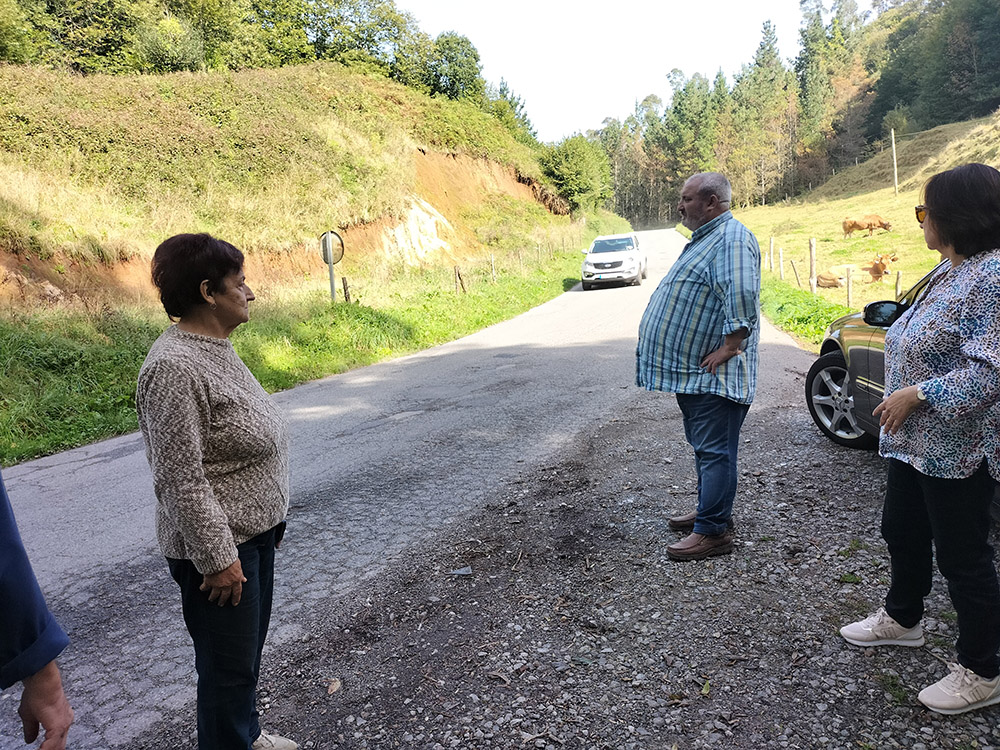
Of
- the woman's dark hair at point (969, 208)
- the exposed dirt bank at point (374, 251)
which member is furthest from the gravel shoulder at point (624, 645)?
the exposed dirt bank at point (374, 251)

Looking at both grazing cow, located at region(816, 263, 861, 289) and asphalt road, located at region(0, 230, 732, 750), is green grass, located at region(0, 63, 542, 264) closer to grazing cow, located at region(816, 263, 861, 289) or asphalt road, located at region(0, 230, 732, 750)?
asphalt road, located at region(0, 230, 732, 750)

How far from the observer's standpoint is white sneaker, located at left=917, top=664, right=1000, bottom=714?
2.41 meters

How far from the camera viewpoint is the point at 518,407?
24.7 ft

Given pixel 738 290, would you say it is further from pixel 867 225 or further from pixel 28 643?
pixel 867 225

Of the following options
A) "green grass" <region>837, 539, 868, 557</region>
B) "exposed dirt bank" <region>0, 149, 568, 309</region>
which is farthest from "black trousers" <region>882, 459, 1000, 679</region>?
"exposed dirt bank" <region>0, 149, 568, 309</region>

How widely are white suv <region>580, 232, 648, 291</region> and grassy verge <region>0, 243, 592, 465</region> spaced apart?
5428 mm

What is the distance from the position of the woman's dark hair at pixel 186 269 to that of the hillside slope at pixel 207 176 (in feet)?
36.9

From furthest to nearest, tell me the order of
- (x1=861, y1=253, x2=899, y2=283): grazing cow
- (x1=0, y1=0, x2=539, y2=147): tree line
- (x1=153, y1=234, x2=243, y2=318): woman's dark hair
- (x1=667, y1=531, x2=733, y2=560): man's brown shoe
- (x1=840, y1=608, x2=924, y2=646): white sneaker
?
1. (x1=0, y1=0, x2=539, y2=147): tree line
2. (x1=861, y1=253, x2=899, y2=283): grazing cow
3. (x1=667, y1=531, x2=733, y2=560): man's brown shoe
4. (x1=840, y1=608, x2=924, y2=646): white sneaker
5. (x1=153, y1=234, x2=243, y2=318): woman's dark hair

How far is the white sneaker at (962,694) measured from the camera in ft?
7.91

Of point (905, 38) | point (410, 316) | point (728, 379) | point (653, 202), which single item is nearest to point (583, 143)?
point (410, 316)

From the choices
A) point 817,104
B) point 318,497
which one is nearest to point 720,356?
point 318,497

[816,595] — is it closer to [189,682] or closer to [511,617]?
[511,617]

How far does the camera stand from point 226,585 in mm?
1923

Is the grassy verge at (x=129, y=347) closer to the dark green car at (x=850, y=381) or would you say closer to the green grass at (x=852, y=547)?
the dark green car at (x=850, y=381)
